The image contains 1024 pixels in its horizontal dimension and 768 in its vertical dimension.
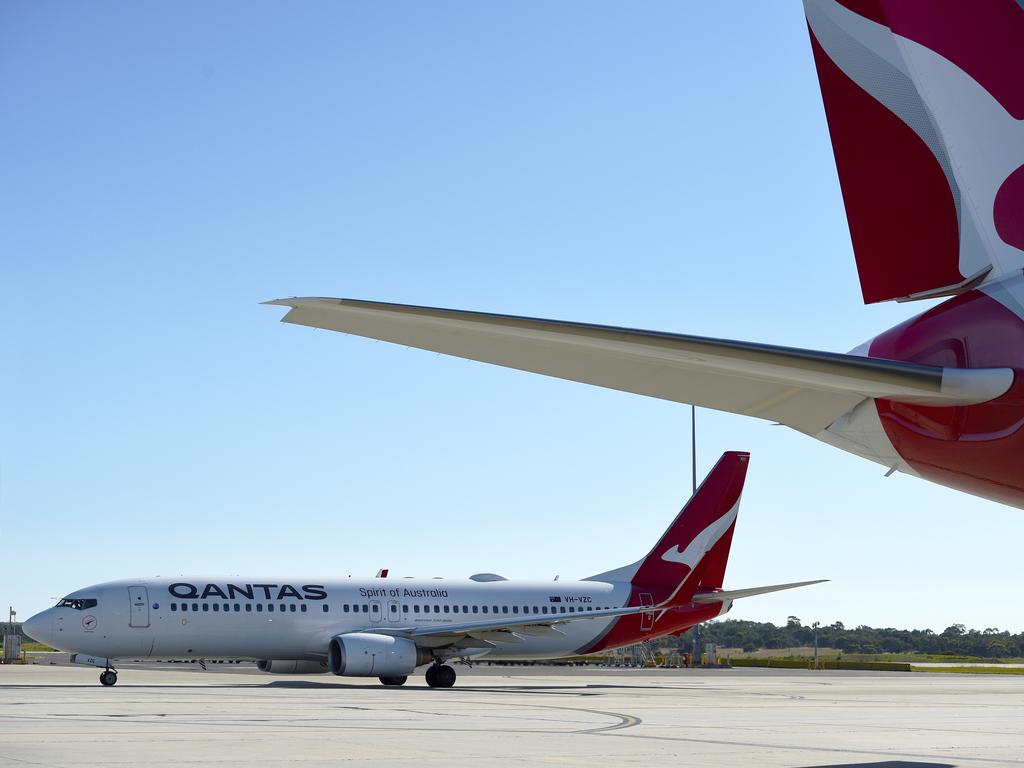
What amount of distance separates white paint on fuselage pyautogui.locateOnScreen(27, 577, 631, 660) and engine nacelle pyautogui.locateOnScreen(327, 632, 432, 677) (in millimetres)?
922


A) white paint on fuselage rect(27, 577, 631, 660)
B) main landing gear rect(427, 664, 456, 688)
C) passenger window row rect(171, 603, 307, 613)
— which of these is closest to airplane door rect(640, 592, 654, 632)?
white paint on fuselage rect(27, 577, 631, 660)

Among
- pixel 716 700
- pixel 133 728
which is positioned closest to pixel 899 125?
pixel 133 728

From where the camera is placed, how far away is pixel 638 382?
23.1 feet

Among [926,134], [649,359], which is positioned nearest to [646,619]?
[926,134]

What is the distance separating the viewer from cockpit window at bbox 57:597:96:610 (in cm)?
3111

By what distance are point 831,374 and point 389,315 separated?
2305 millimetres

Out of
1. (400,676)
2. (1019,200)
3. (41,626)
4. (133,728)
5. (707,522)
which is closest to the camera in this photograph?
(1019,200)

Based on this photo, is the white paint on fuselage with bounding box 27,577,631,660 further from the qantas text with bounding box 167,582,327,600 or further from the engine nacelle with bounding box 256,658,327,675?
the engine nacelle with bounding box 256,658,327,675

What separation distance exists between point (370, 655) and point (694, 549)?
1145cm

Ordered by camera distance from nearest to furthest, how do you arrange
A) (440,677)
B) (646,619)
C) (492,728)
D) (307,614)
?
(492,728) → (440,677) → (307,614) → (646,619)

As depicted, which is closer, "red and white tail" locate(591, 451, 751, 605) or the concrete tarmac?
the concrete tarmac

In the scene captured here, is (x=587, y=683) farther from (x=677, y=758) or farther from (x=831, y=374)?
(x=831, y=374)

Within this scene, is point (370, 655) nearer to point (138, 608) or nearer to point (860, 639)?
point (138, 608)

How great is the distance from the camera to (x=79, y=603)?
1228 inches
